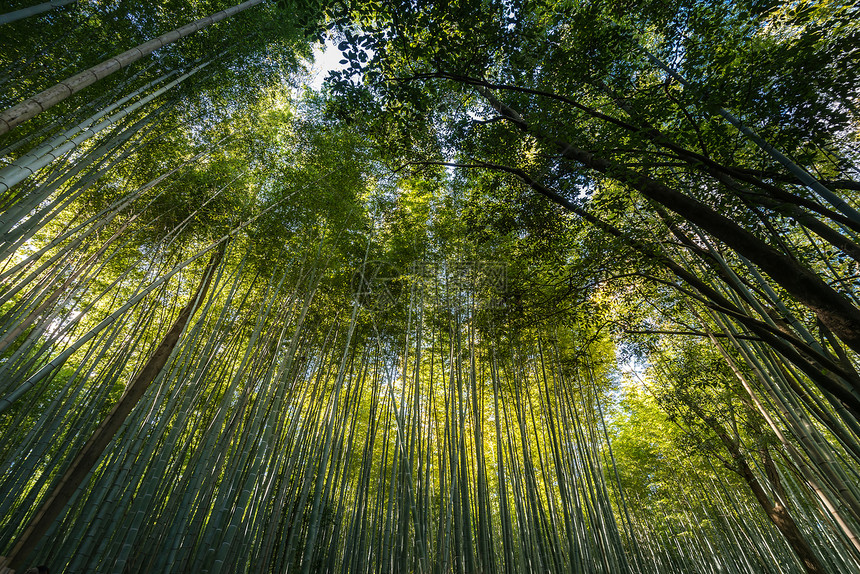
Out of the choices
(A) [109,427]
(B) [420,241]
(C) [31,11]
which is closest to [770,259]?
(C) [31,11]

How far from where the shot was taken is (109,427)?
13.7 feet

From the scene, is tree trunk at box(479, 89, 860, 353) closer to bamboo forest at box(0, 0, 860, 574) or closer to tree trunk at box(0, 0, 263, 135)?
bamboo forest at box(0, 0, 860, 574)

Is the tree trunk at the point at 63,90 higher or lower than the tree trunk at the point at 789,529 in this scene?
higher

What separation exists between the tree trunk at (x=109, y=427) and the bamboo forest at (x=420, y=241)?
0.04m

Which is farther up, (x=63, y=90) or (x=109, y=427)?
(x=63, y=90)

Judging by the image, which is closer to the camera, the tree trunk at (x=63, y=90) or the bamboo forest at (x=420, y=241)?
the tree trunk at (x=63, y=90)

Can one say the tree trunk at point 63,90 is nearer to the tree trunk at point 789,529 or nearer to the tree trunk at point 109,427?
the tree trunk at point 109,427

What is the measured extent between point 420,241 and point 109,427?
454 centimetres

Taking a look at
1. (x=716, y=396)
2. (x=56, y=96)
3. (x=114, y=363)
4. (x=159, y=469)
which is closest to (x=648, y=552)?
(x=716, y=396)

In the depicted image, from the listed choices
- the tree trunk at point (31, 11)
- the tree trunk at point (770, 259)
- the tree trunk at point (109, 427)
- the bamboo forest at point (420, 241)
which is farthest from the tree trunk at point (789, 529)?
the tree trunk at point (109, 427)

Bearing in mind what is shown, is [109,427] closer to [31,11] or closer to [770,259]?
[31,11]

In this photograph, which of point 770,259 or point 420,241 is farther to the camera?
point 420,241

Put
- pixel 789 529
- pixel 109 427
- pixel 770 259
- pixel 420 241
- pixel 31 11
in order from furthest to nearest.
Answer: pixel 420 241
pixel 789 529
pixel 109 427
pixel 770 259
pixel 31 11

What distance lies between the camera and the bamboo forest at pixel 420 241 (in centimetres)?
183
